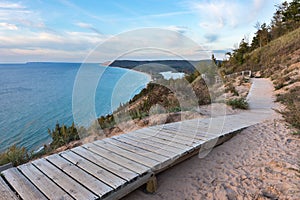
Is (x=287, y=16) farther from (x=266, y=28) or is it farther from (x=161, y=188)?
(x=161, y=188)

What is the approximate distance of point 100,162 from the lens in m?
2.47

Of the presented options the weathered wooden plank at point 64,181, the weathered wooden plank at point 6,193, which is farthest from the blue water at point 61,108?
the weathered wooden plank at point 6,193

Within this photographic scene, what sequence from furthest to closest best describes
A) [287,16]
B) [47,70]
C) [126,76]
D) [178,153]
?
1. [47,70]
2. [287,16]
3. [126,76]
4. [178,153]

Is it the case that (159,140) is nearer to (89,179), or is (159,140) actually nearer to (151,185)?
(151,185)

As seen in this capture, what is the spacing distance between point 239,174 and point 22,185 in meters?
2.65

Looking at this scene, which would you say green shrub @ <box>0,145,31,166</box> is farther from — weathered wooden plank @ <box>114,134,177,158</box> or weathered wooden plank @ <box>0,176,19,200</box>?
weathered wooden plank @ <box>114,134,177,158</box>

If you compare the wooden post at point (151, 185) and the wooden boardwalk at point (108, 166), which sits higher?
the wooden boardwalk at point (108, 166)

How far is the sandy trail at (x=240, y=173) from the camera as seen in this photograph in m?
2.25

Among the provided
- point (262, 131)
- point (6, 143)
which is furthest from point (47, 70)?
point (262, 131)

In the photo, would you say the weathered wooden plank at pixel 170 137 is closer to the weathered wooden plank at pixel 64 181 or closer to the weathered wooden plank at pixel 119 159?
the weathered wooden plank at pixel 119 159

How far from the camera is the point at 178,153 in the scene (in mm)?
2680

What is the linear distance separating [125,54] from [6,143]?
4928 mm

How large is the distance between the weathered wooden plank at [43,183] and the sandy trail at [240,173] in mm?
780

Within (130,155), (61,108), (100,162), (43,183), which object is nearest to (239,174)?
(130,155)
